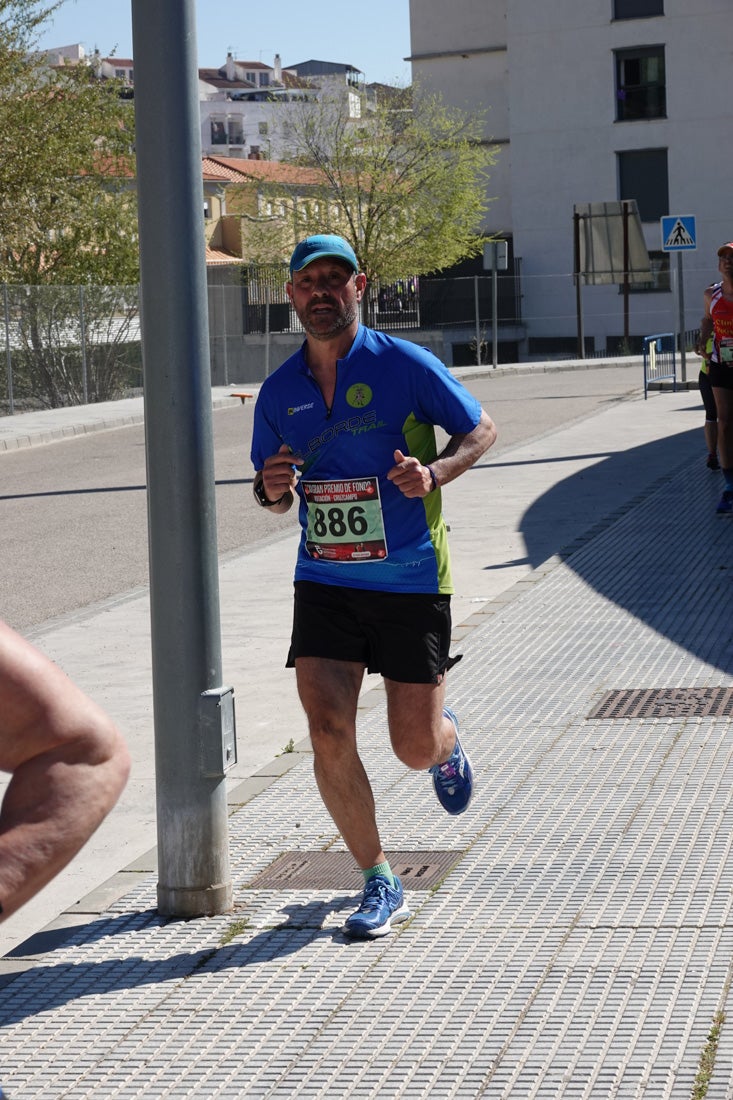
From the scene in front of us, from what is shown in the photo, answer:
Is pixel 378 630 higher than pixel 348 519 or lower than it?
lower

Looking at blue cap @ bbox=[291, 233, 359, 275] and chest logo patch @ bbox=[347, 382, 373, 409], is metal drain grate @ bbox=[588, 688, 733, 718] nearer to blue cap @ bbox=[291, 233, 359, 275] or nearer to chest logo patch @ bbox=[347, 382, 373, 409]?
chest logo patch @ bbox=[347, 382, 373, 409]

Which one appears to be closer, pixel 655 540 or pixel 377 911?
pixel 377 911

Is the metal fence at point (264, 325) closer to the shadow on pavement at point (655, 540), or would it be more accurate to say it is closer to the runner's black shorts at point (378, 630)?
the shadow on pavement at point (655, 540)

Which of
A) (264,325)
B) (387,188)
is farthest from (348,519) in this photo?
(387,188)

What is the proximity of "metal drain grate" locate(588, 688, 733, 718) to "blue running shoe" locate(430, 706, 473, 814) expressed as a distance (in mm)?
1794

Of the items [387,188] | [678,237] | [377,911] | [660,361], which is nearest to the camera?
[377,911]

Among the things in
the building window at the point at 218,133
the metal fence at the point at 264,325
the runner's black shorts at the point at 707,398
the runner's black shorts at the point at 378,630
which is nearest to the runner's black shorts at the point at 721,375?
the runner's black shorts at the point at 707,398

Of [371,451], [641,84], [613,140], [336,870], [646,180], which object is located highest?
[641,84]

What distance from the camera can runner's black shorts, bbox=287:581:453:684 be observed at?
4785 mm

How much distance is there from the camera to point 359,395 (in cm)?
475

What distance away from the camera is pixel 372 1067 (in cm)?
375

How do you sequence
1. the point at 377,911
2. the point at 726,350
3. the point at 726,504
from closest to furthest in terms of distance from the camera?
the point at 377,911, the point at 726,350, the point at 726,504

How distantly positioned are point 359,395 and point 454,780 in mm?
1289

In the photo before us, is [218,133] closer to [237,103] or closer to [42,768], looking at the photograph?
[237,103]
